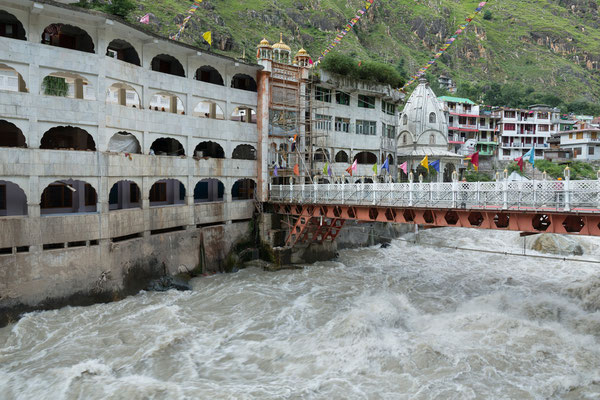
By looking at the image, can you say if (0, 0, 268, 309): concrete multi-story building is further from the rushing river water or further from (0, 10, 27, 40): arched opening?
the rushing river water

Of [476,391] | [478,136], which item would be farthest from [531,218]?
[478,136]

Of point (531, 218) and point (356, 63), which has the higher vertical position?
point (356, 63)

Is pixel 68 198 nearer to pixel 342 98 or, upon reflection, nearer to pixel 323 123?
pixel 323 123

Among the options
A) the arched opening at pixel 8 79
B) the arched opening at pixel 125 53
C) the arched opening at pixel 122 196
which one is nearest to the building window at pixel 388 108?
the arched opening at pixel 125 53

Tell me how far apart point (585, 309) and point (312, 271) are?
1587 cm

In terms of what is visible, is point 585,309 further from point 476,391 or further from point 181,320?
point 181,320

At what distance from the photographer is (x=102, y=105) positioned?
75.6ft

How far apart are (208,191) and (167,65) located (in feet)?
33.2

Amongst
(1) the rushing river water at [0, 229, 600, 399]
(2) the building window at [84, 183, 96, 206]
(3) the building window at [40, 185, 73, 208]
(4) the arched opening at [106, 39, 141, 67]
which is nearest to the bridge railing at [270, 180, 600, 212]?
(1) the rushing river water at [0, 229, 600, 399]

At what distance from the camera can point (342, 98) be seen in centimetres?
3991

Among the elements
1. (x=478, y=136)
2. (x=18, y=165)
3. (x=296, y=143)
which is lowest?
(x=18, y=165)

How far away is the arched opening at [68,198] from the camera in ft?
81.8

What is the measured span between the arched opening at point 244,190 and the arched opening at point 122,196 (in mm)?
9165

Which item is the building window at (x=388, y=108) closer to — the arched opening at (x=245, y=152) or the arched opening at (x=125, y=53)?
the arched opening at (x=245, y=152)
